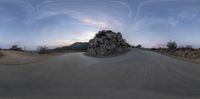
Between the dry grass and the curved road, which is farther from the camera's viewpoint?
the dry grass

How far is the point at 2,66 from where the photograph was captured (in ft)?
30.5

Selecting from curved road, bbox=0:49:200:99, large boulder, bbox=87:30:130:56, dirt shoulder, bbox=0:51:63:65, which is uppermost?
large boulder, bbox=87:30:130:56

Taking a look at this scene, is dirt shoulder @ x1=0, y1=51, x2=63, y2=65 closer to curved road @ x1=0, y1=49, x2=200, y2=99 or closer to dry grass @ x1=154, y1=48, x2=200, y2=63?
curved road @ x1=0, y1=49, x2=200, y2=99

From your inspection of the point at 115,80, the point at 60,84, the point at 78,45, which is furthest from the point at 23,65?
the point at 115,80

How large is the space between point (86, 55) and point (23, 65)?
8.64ft

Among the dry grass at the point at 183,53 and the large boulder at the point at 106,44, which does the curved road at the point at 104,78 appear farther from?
the dry grass at the point at 183,53

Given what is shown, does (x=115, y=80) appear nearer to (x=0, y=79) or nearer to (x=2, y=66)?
(x=0, y=79)

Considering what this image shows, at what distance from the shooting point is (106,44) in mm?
10352

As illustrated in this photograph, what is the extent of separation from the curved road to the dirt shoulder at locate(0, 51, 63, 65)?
18.6 inches

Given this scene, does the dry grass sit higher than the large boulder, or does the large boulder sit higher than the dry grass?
the large boulder

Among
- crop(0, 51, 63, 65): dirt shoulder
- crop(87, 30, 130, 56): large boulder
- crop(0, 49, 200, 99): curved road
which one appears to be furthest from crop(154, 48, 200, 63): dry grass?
crop(0, 51, 63, 65): dirt shoulder

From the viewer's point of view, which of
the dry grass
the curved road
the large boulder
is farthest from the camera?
the dry grass

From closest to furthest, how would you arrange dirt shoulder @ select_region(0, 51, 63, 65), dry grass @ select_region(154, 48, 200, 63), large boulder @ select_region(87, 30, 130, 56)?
1. dirt shoulder @ select_region(0, 51, 63, 65)
2. large boulder @ select_region(87, 30, 130, 56)
3. dry grass @ select_region(154, 48, 200, 63)

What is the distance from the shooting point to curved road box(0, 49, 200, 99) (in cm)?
567
